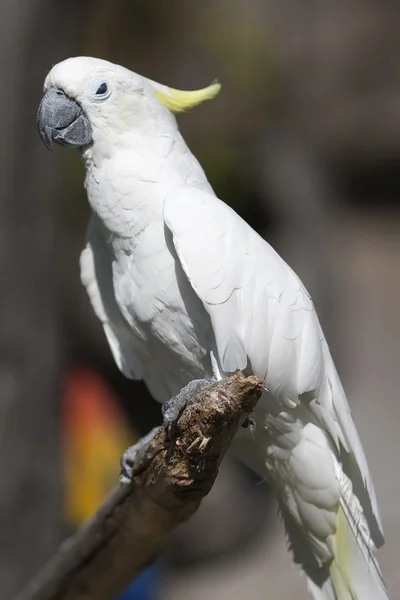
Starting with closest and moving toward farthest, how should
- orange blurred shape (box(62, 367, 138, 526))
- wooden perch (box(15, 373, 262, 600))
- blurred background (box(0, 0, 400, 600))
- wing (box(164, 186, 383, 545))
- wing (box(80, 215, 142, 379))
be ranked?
wooden perch (box(15, 373, 262, 600))
wing (box(164, 186, 383, 545))
wing (box(80, 215, 142, 379))
blurred background (box(0, 0, 400, 600))
orange blurred shape (box(62, 367, 138, 526))

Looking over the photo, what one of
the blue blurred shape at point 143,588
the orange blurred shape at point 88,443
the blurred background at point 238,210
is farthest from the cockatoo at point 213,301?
the orange blurred shape at point 88,443

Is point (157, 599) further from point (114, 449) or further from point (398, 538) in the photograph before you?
point (398, 538)

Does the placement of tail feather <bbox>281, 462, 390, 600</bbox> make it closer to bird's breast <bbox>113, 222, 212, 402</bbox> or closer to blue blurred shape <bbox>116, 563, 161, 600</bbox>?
bird's breast <bbox>113, 222, 212, 402</bbox>

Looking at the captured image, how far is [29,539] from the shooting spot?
9.91ft

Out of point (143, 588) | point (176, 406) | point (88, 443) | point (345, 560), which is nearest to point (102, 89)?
point (176, 406)

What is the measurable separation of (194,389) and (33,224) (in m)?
1.81

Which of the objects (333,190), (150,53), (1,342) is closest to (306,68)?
(333,190)

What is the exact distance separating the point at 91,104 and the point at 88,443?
104 inches

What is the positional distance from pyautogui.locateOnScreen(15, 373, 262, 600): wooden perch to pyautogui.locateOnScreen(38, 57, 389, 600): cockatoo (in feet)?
0.45

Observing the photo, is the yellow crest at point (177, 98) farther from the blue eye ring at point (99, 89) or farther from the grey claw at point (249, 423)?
the grey claw at point (249, 423)

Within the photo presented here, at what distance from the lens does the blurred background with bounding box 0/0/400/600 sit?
3.07 m

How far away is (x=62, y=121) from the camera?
1614 mm

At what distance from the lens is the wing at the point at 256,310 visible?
1.49 metres

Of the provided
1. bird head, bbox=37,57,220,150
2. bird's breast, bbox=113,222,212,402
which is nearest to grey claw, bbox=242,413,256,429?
bird's breast, bbox=113,222,212,402
